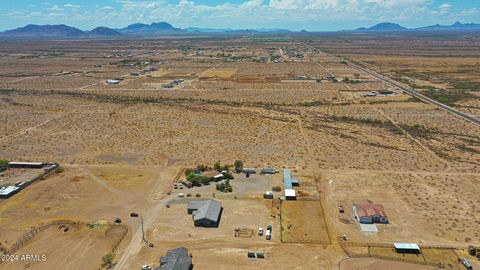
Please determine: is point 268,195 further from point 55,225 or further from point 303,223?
point 55,225

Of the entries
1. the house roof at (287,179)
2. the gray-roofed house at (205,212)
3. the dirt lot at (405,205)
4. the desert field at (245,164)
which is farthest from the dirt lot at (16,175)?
the dirt lot at (405,205)

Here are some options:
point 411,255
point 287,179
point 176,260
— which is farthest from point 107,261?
point 411,255

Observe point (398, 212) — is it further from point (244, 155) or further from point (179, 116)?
point (179, 116)

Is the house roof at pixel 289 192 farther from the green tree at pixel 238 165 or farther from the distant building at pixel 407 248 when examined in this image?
the distant building at pixel 407 248

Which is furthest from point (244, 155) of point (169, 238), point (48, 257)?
point (48, 257)

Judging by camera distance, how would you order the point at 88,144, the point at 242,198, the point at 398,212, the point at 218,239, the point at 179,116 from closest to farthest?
the point at 218,239
the point at 398,212
the point at 242,198
the point at 88,144
the point at 179,116

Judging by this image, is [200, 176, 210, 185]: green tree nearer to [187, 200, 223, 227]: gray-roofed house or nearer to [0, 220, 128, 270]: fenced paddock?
[187, 200, 223, 227]: gray-roofed house
